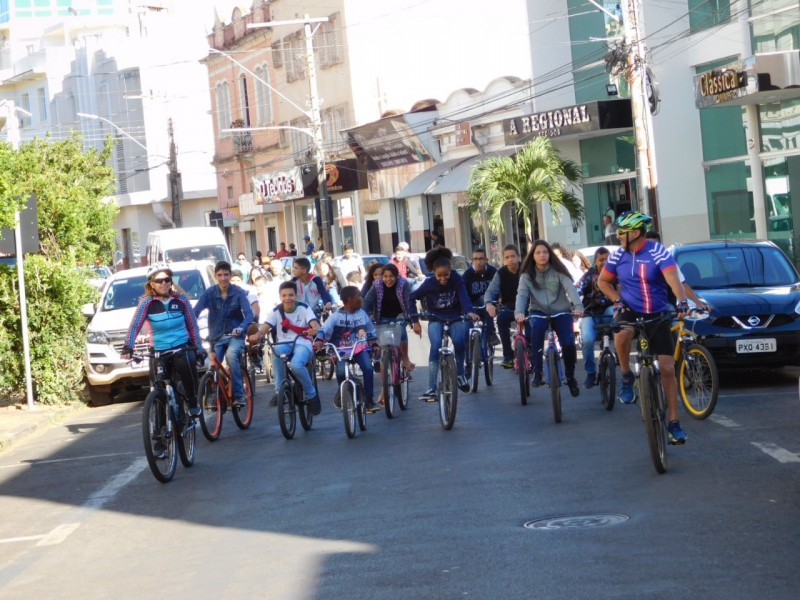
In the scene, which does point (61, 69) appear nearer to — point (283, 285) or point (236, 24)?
point (236, 24)

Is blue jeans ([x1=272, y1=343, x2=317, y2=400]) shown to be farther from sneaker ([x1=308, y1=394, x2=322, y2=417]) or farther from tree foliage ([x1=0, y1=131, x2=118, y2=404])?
tree foliage ([x1=0, y1=131, x2=118, y2=404])

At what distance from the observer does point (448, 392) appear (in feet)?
43.0

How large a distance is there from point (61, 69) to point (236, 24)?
2147cm

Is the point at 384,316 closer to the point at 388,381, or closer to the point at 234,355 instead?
the point at 388,381

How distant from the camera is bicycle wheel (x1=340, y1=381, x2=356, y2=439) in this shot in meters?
13.2

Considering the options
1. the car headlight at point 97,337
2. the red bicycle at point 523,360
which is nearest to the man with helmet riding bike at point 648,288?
the red bicycle at point 523,360

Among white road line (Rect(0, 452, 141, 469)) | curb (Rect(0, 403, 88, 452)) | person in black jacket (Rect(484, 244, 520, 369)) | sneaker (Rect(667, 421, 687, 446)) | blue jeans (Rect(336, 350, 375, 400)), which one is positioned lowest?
white road line (Rect(0, 452, 141, 469))

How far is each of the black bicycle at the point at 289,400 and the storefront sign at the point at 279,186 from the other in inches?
1602

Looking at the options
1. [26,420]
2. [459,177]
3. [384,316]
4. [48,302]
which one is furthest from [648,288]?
[459,177]

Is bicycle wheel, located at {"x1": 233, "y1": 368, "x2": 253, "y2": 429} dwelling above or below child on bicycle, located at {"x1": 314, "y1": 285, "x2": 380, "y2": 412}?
below

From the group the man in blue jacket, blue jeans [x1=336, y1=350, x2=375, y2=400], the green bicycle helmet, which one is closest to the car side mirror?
the man in blue jacket

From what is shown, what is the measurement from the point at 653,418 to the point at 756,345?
4.99 metres

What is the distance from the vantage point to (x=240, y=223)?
216 feet

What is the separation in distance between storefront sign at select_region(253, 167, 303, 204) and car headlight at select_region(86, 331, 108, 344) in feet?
116
